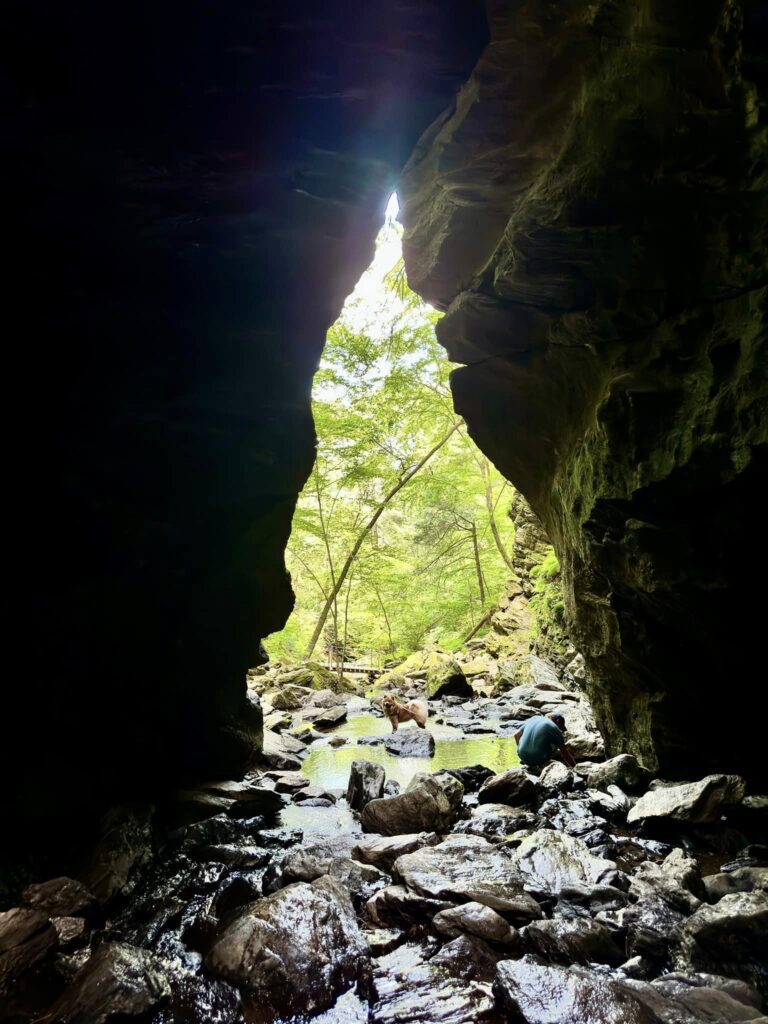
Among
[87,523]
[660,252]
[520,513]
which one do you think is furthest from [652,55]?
[520,513]

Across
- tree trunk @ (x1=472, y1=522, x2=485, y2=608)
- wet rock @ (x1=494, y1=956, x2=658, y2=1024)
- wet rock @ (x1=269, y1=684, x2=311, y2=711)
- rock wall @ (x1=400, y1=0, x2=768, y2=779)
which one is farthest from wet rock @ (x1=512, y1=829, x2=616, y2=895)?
tree trunk @ (x1=472, y1=522, x2=485, y2=608)

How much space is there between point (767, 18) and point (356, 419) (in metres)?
12.4

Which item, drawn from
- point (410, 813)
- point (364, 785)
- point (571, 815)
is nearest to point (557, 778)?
point (571, 815)

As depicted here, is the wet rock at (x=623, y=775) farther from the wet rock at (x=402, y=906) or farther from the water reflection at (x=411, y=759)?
the wet rock at (x=402, y=906)

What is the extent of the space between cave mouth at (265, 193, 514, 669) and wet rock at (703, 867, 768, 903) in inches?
387

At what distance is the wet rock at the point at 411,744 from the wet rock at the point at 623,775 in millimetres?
3519

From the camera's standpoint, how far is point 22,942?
3219mm

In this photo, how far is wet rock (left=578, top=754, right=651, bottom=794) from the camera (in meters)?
6.05

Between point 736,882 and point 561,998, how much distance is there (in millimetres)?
1959

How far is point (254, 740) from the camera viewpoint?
7.91 m

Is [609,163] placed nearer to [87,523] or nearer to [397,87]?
[397,87]

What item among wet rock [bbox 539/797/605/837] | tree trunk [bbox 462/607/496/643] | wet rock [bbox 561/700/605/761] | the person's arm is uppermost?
tree trunk [bbox 462/607/496/643]

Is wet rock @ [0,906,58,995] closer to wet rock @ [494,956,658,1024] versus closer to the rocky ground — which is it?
the rocky ground

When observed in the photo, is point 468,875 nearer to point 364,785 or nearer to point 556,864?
point 556,864
